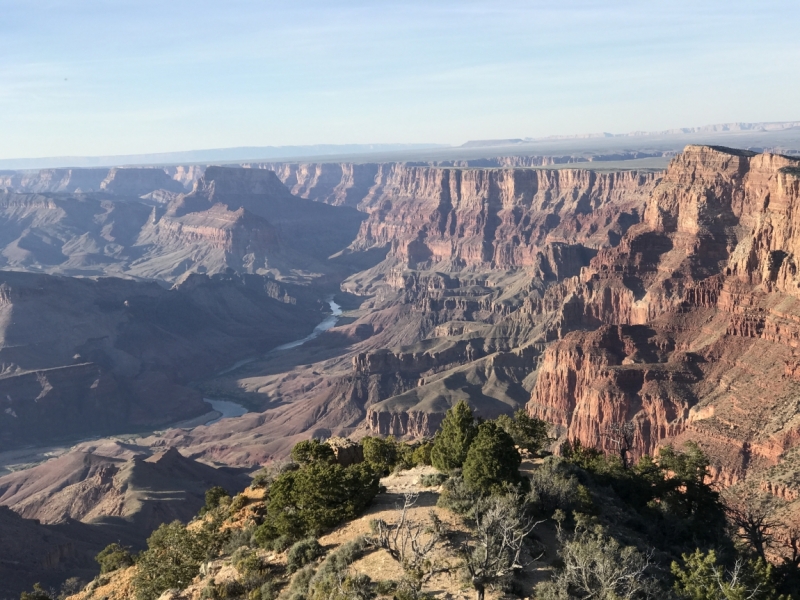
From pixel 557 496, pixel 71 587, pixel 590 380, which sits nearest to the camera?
pixel 557 496

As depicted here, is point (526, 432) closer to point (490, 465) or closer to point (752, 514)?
point (752, 514)

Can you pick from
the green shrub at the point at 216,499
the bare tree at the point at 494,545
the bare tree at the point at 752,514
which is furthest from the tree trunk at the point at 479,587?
the bare tree at the point at 752,514

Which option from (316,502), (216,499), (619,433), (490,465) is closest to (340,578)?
(316,502)

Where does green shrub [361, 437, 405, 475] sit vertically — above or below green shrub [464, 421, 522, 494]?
below

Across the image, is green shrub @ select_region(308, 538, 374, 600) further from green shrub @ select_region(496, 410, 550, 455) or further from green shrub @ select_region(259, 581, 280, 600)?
green shrub @ select_region(496, 410, 550, 455)

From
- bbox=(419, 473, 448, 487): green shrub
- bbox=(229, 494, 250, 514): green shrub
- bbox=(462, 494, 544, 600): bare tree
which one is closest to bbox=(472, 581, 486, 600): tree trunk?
bbox=(462, 494, 544, 600): bare tree

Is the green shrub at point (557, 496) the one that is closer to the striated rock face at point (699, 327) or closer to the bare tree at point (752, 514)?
the bare tree at point (752, 514)

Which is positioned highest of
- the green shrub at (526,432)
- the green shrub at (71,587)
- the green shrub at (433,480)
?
the green shrub at (433,480)
